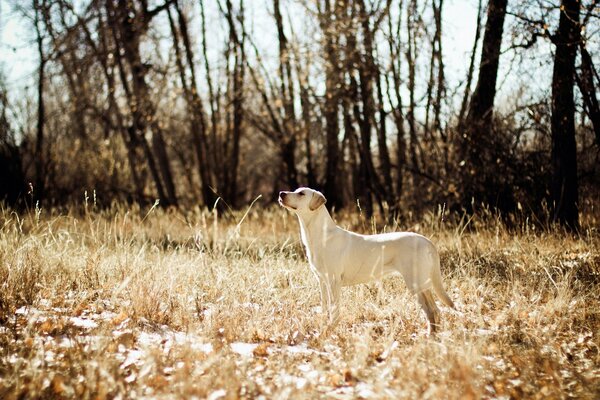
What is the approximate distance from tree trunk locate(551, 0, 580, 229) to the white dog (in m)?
4.79

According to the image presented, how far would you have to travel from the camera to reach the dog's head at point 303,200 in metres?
4.61

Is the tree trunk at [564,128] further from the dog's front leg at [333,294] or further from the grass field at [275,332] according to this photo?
the dog's front leg at [333,294]

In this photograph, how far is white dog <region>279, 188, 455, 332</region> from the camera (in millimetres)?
4359

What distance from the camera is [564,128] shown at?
8.31 metres

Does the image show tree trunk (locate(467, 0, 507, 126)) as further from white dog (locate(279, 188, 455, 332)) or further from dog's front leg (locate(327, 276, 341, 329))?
dog's front leg (locate(327, 276, 341, 329))

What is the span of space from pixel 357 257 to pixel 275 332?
3.25 ft

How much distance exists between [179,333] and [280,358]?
113cm

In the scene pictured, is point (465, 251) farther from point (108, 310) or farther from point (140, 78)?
point (140, 78)

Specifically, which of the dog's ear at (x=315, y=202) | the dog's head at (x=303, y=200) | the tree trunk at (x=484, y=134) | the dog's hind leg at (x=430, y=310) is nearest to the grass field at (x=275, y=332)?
the dog's hind leg at (x=430, y=310)

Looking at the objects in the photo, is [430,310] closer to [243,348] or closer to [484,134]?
[243,348]

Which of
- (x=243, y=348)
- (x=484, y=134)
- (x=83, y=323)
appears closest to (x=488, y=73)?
(x=484, y=134)

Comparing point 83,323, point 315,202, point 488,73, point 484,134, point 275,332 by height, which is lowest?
point 275,332

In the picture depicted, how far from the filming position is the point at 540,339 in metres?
4.40

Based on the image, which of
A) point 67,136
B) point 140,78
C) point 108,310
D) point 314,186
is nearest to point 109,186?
point 67,136
